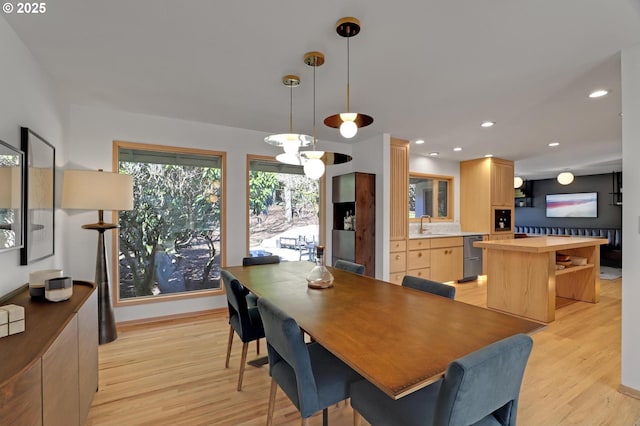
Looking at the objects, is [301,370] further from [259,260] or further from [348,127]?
[259,260]

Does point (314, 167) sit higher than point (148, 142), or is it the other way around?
point (148, 142)

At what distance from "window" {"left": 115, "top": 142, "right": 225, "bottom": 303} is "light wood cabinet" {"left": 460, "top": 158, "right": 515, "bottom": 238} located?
190 inches

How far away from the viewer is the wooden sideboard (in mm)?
1016

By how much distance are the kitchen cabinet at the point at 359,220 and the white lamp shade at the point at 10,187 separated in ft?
10.8

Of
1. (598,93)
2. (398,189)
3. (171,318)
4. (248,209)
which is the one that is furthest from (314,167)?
(598,93)

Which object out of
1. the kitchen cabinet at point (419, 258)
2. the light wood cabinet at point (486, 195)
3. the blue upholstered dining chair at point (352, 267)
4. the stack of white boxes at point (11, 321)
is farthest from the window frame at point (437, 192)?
the stack of white boxes at point (11, 321)

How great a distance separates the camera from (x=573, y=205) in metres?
8.50

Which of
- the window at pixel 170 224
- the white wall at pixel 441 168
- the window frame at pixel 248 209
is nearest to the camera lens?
the window at pixel 170 224

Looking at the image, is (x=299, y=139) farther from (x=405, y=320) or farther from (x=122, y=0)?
(x=405, y=320)

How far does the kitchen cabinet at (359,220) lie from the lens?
A: 425 centimetres

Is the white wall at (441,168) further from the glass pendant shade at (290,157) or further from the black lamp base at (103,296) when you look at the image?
the black lamp base at (103,296)

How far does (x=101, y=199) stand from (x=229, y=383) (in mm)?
1847

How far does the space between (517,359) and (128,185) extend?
3.08 meters

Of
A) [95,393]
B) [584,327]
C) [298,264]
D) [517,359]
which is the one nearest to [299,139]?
[298,264]
